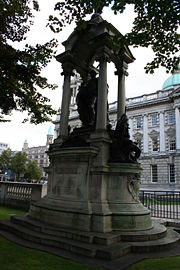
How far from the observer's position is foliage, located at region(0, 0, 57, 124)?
9.41m

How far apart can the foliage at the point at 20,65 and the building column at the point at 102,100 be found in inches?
135

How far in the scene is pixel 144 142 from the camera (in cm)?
4934

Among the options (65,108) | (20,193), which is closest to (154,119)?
(20,193)

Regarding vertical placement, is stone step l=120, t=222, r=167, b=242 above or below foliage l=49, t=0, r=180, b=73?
below

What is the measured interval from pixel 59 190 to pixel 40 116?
5.09 m

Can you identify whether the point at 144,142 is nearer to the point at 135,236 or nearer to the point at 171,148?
the point at 171,148

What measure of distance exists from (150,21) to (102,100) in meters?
2.86

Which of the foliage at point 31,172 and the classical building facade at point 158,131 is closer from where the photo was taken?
the classical building facade at point 158,131

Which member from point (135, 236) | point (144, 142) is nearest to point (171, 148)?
point (144, 142)

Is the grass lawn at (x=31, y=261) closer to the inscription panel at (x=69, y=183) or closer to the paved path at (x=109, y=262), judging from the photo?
the paved path at (x=109, y=262)

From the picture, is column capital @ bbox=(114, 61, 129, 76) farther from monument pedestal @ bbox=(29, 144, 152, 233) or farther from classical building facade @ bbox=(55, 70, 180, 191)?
classical building facade @ bbox=(55, 70, 180, 191)

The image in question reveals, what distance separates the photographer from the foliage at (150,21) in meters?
5.85

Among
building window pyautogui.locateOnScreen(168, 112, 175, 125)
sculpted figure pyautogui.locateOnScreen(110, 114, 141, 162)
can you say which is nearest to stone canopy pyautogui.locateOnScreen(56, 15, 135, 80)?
sculpted figure pyautogui.locateOnScreen(110, 114, 141, 162)

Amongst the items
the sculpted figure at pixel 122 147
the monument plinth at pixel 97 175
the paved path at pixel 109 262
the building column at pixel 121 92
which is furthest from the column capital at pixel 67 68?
the paved path at pixel 109 262
